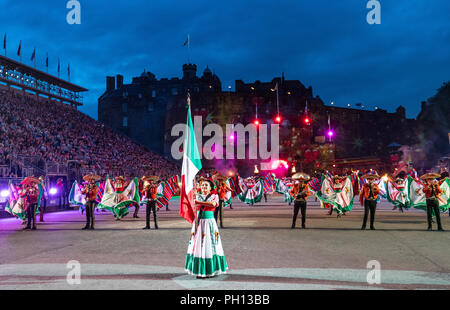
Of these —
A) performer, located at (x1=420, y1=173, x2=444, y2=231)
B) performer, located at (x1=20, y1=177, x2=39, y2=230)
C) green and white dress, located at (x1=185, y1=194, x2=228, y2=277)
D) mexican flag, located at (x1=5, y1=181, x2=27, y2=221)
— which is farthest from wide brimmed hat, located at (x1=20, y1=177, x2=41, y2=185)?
performer, located at (x1=420, y1=173, x2=444, y2=231)

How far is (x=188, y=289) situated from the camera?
5719mm

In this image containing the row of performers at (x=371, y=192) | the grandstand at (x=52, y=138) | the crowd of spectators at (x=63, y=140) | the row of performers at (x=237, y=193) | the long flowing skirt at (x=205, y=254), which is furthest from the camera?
the crowd of spectators at (x=63, y=140)

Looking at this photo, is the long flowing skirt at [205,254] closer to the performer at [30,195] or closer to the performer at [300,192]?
the performer at [300,192]

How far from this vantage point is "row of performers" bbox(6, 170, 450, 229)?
1284 cm

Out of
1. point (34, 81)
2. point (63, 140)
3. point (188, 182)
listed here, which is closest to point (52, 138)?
point (63, 140)

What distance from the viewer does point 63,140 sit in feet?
117

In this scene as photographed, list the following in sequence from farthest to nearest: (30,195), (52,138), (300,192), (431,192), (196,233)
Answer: (52,138), (30,195), (300,192), (431,192), (196,233)

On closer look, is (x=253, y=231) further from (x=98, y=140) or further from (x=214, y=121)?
(x=214, y=121)

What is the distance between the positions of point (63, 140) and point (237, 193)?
79.5 feet

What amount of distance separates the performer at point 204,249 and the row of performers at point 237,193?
4613 millimetres

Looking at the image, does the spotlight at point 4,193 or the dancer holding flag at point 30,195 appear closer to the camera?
the dancer holding flag at point 30,195

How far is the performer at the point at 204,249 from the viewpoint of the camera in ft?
21.0

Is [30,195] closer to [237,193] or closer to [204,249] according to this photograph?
[237,193]

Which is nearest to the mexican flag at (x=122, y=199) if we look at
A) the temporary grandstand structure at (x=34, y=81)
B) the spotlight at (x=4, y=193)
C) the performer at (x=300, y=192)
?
the spotlight at (x=4, y=193)
